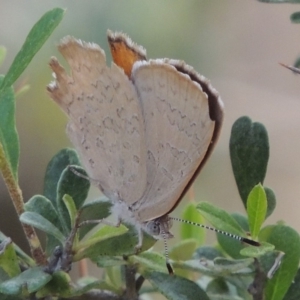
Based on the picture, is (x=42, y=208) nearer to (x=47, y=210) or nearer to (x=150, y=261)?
(x=47, y=210)

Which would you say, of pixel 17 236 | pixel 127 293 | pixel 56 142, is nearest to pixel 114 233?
pixel 127 293

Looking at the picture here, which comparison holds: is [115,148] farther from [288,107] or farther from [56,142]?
[288,107]

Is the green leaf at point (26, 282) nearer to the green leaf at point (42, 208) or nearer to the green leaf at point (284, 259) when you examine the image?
the green leaf at point (42, 208)

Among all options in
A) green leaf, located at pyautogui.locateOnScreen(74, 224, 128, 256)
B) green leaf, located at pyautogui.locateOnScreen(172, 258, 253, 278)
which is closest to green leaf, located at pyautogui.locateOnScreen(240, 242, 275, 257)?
green leaf, located at pyautogui.locateOnScreen(172, 258, 253, 278)

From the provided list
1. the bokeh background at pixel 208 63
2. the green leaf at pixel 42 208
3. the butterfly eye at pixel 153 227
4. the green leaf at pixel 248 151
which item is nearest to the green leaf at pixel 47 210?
the green leaf at pixel 42 208

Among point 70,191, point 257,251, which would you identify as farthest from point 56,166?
point 257,251
